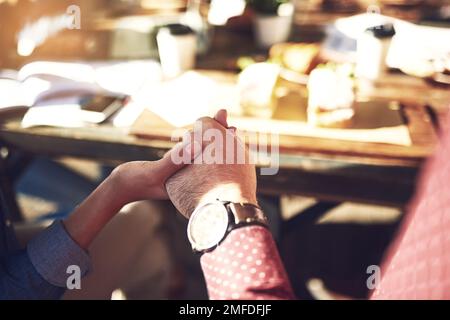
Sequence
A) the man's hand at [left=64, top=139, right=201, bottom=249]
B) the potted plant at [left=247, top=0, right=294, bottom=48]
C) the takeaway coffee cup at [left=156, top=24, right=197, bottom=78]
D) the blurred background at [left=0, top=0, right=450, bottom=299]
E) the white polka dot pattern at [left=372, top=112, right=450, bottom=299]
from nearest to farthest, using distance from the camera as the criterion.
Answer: the white polka dot pattern at [left=372, top=112, right=450, bottom=299]
the man's hand at [left=64, top=139, right=201, bottom=249]
the blurred background at [left=0, top=0, right=450, bottom=299]
the takeaway coffee cup at [left=156, top=24, right=197, bottom=78]
the potted plant at [left=247, top=0, right=294, bottom=48]

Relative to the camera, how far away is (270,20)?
1.29 m

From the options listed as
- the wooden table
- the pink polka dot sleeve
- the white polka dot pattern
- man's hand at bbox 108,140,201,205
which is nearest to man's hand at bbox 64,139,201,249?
man's hand at bbox 108,140,201,205

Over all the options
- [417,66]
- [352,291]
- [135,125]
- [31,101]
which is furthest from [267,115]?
[352,291]

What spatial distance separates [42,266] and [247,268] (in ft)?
1.51

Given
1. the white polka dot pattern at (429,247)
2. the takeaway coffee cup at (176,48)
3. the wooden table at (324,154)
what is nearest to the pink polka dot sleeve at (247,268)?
the white polka dot pattern at (429,247)

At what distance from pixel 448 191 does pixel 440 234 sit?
4 cm

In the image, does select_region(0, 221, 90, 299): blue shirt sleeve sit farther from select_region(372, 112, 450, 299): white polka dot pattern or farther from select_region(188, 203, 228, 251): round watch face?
select_region(372, 112, 450, 299): white polka dot pattern

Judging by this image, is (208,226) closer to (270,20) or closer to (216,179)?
(216,179)

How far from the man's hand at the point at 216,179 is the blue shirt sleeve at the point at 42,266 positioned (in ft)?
0.78

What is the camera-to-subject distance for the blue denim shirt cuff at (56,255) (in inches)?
32.5

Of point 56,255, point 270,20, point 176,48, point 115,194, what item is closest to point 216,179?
point 115,194

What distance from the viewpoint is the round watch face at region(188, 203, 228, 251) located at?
597 mm

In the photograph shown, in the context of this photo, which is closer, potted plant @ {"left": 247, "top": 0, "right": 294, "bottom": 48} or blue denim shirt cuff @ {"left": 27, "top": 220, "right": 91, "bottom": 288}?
blue denim shirt cuff @ {"left": 27, "top": 220, "right": 91, "bottom": 288}

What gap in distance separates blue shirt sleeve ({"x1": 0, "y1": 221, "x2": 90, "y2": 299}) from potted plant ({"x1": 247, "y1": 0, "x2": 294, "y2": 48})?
31.2 inches
